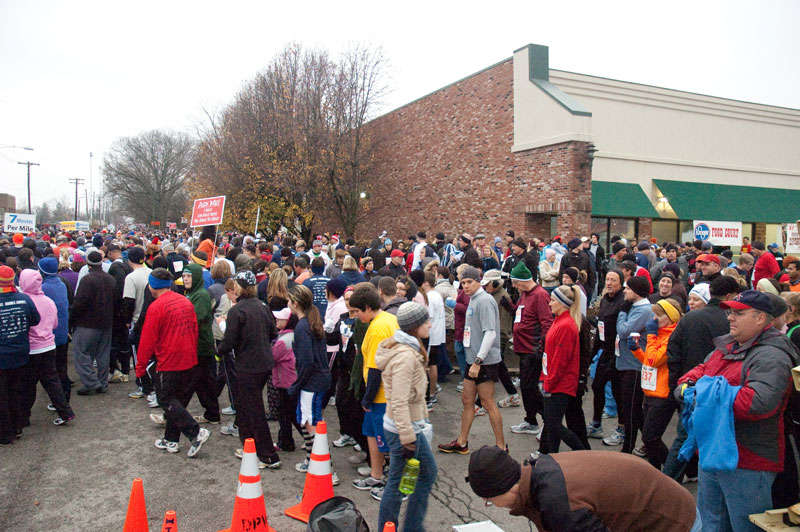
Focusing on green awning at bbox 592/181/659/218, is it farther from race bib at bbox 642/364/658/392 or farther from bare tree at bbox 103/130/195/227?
bare tree at bbox 103/130/195/227

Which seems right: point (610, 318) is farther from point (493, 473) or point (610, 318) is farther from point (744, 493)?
point (493, 473)

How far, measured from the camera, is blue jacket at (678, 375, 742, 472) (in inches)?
115

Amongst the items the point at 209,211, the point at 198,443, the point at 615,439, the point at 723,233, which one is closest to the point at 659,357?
the point at 615,439

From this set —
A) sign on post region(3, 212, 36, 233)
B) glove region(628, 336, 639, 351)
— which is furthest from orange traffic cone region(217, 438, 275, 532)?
sign on post region(3, 212, 36, 233)

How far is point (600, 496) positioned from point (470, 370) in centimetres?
301

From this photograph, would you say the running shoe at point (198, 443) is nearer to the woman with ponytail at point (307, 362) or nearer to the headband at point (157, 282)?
the woman with ponytail at point (307, 362)

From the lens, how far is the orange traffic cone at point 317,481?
4258 millimetres

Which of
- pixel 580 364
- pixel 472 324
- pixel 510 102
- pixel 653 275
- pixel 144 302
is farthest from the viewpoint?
pixel 510 102

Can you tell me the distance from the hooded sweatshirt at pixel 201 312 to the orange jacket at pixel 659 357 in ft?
15.5

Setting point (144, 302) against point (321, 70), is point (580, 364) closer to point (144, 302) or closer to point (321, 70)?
point (144, 302)

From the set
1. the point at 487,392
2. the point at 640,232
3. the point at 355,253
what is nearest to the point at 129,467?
the point at 487,392

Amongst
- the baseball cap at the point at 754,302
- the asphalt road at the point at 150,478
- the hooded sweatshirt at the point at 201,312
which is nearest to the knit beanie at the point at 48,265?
the asphalt road at the point at 150,478

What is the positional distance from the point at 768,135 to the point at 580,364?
25.0 metres

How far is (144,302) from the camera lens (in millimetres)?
6699
